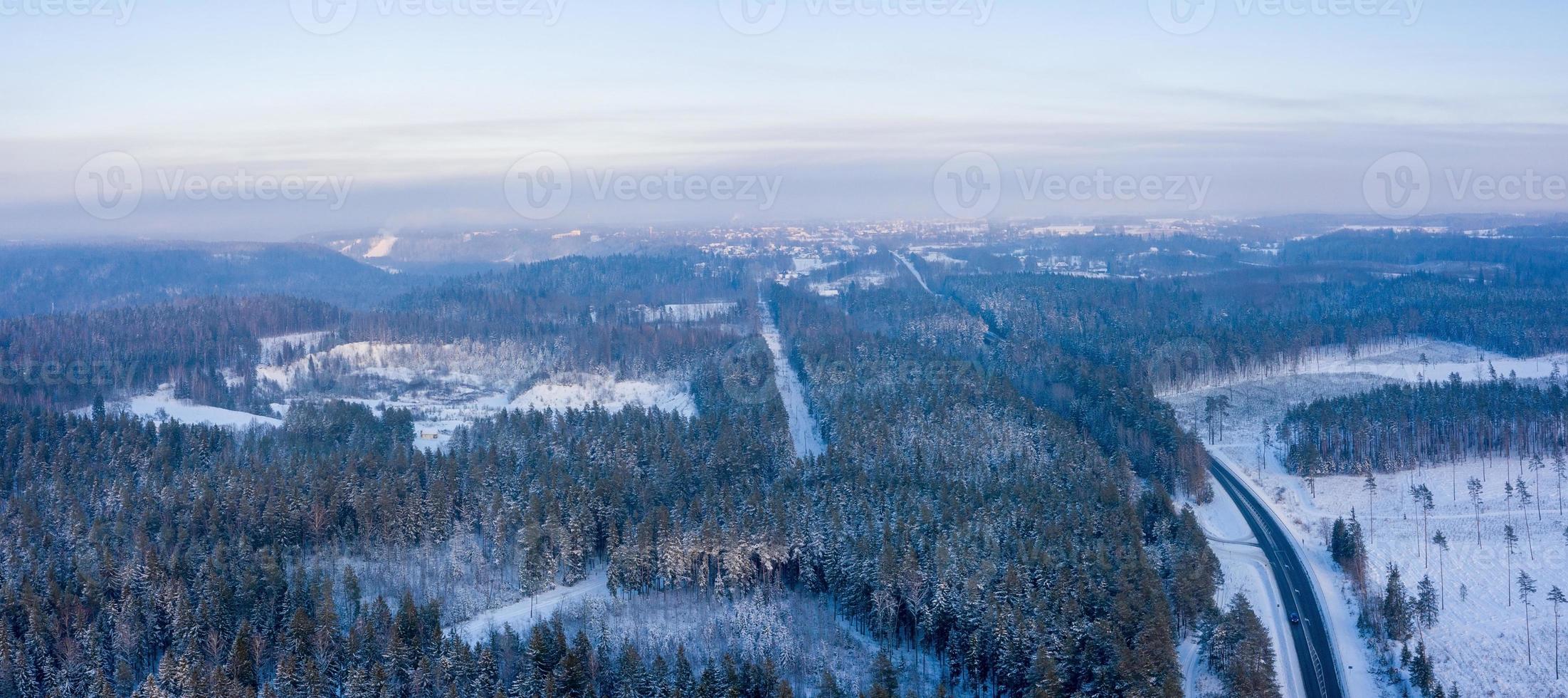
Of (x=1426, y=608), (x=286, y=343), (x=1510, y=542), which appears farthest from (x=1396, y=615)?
(x=286, y=343)

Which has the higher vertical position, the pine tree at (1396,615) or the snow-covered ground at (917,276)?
the snow-covered ground at (917,276)

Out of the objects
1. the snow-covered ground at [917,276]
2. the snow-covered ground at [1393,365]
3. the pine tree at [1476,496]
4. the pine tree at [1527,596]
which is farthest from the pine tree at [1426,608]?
the snow-covered ground at [917,276]

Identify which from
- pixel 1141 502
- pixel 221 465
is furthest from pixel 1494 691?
pixel 221 465

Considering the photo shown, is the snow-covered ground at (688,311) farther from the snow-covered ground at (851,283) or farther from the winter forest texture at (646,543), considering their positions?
the winter forest texture at (646,543)

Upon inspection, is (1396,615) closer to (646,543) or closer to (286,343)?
(646,543)

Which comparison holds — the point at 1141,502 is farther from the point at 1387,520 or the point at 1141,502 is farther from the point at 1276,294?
the point at 1276,294

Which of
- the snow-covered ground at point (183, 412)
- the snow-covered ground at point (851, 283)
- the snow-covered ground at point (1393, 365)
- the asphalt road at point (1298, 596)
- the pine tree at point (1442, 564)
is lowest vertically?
the asphalt road at point (1298, 596)

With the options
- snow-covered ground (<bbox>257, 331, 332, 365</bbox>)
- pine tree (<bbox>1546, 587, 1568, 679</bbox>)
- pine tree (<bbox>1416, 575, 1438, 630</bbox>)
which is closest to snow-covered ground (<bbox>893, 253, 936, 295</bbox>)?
snow-covered ground (<bbox>257, 331, 332, 365</bbox>)
